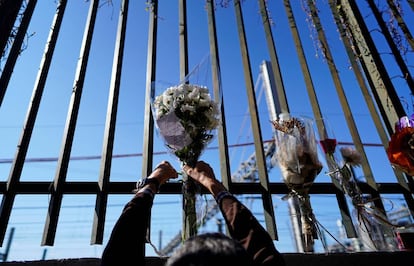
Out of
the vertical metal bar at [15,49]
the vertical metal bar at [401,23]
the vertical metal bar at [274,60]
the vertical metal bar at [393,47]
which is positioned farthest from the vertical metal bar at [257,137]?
the vertical metal bar at [15,49]

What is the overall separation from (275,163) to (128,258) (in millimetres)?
941

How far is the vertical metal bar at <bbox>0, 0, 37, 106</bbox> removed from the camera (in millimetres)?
1473

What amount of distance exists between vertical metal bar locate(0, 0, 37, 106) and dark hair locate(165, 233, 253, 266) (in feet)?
4.09

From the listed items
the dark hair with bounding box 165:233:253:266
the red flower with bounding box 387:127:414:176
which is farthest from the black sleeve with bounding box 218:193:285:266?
the red flower with bounding box 387:127:414:176

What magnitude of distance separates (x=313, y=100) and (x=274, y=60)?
0.38 m

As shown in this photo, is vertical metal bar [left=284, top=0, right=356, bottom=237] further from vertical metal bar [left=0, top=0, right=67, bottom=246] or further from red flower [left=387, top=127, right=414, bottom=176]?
vertical metal bar [left=0, top=0, right=67, bottom=246]

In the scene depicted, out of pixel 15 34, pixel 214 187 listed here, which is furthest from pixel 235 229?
pixel 15 34

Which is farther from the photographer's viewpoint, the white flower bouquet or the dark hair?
the white flower bouquet

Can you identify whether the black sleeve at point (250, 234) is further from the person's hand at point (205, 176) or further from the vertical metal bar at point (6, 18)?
the vertical metal bar at point (6, 18)

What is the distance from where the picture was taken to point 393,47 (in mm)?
2137

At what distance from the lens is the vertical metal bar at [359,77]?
6.00ft

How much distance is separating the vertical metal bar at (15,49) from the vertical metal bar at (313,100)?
1.66 metres

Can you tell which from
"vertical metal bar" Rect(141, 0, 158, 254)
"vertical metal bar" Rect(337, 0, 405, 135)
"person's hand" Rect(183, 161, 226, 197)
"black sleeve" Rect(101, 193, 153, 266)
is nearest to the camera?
"black sleeve" Rect(101, 193, 153, 266)

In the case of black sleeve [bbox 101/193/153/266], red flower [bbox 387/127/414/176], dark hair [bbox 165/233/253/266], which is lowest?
dark hair [bbox 165/233/253/266]
